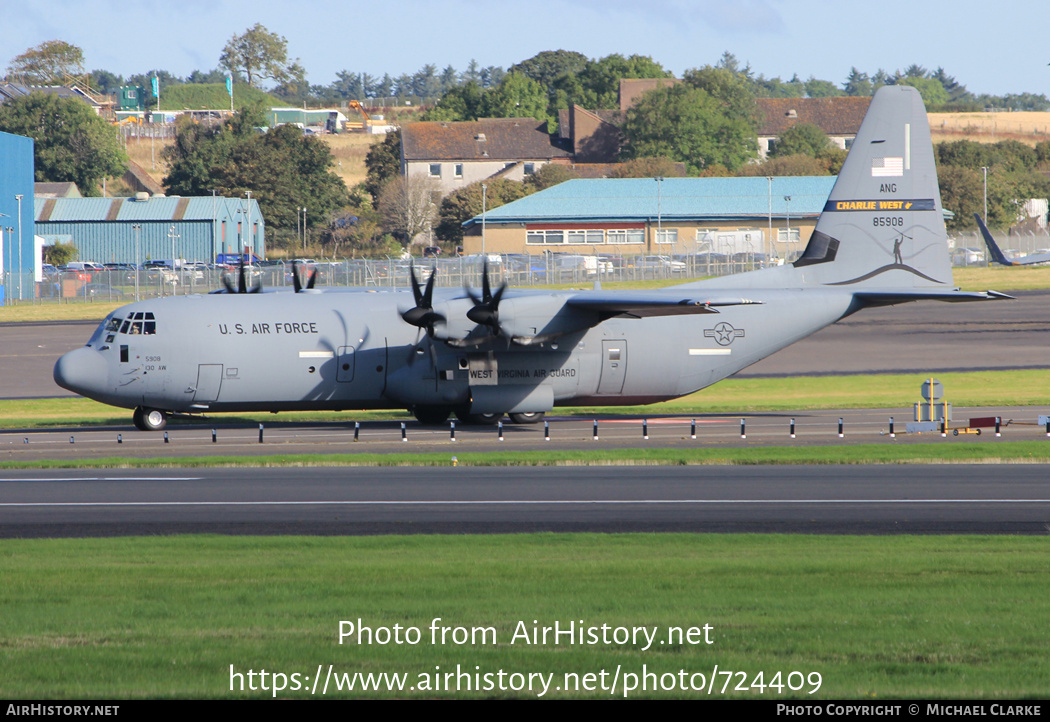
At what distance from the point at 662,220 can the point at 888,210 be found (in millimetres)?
69666

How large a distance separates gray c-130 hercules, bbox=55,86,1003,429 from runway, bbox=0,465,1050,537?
624cm

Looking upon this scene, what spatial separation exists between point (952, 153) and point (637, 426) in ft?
368

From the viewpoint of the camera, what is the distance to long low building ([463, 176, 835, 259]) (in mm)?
101125

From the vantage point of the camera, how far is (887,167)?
33625 millimetres

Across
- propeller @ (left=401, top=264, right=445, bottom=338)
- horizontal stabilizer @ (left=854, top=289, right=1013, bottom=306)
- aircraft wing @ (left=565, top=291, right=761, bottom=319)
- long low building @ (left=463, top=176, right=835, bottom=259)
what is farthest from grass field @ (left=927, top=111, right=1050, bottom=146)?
propeller @ (left=401, top=264, right=445, bottom=338)

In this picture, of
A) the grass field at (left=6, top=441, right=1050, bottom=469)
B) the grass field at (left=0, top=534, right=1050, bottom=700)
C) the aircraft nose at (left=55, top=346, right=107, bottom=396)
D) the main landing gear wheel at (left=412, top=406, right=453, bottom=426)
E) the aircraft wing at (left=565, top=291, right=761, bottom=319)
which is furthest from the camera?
the main landing gear wheel at (left=412, top=406, right=453, bottom=426)

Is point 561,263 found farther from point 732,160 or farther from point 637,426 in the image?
point 732,160

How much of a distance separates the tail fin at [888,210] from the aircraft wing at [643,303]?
579 cm

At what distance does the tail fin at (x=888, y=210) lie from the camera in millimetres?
33531

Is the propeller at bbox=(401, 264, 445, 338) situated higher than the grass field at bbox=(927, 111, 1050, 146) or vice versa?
the grass field at bbox=(927, 111, 1050, 146)

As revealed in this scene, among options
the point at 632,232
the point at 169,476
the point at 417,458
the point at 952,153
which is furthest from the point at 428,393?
the point at 952,153

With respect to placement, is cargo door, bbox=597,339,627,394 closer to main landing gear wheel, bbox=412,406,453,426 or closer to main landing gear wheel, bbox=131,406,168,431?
main landing gear wheel, bbox=412,406,453,426

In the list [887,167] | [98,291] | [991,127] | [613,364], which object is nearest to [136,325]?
[613,364]

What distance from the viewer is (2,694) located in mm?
7840
